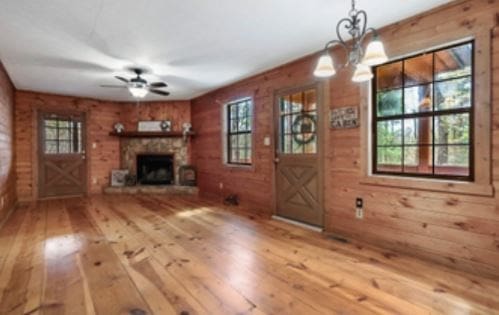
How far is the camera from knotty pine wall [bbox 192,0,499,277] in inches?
97.7

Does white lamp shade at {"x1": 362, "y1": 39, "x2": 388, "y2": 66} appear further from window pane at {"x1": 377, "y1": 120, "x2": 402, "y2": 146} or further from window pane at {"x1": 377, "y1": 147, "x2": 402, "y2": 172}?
window pane at {"x1": 377, "y1": 147, "x2": 402, "y2": 172}

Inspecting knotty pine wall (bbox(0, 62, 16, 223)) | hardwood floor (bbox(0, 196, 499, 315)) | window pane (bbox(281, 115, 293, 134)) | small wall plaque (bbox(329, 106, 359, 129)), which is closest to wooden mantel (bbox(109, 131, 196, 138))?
knotty pine wall (bbox(0, 62, 16, 223))

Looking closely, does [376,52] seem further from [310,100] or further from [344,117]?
[310,100]

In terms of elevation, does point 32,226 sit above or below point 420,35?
below

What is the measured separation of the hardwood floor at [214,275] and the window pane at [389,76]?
180 cm

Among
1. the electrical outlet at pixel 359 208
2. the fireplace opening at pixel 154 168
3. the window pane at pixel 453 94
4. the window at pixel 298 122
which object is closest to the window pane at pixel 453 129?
the window pane at pixel 453 94

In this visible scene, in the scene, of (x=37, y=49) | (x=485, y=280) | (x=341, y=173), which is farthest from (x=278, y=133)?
(x=37, y=49)

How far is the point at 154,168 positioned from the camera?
24.6 feet

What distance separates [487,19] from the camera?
246cm

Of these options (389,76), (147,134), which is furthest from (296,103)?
(147,134)

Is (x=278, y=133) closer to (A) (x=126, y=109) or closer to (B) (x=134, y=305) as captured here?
(B) (x=134, y=305)

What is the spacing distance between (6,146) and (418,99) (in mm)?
6197

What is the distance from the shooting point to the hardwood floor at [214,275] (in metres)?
2.04

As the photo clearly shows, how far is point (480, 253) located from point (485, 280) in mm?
217
